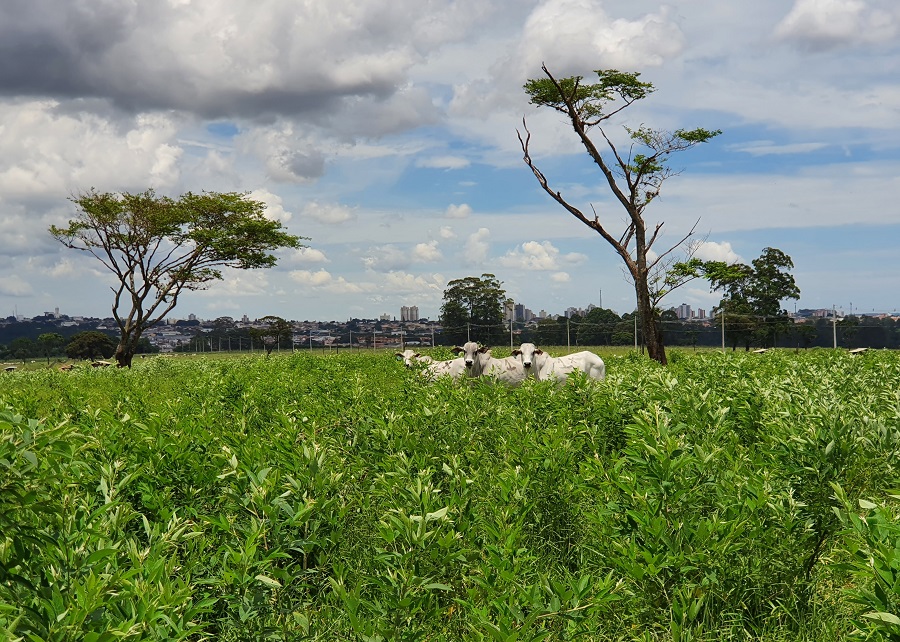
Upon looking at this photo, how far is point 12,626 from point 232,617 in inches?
58.4

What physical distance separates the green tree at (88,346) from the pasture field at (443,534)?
78.2 metres

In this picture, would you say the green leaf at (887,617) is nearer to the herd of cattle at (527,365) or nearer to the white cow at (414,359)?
the herd of cattle at (527,365)

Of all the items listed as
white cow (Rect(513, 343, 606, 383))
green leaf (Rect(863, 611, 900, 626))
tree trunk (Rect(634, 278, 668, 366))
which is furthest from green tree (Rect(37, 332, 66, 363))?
Answer: green leaf (Rect(863, 611, 900, 626))

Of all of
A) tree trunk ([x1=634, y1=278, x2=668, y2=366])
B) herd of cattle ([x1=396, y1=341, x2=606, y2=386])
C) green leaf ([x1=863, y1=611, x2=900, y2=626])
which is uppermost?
tree trunk ([x1=634, y1=278, x2=668, y2=366])

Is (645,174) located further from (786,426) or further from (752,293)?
(752,293)

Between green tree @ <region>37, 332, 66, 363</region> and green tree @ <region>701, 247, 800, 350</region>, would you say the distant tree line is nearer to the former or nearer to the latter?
green tree @ <region>37, 332, 66, 363</region>

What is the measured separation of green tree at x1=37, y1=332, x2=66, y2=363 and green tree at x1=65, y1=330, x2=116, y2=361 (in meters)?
11.9

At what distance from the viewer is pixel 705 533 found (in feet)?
13.8

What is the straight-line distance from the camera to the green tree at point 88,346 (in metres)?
75.9

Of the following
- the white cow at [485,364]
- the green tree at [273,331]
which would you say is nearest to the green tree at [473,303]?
the green tree at [273,331]

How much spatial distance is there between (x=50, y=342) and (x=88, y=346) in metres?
16.3

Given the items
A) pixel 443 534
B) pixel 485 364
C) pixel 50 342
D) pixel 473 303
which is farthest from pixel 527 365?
pixel 50 342

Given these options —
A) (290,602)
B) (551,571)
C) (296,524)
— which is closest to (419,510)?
(296,524)

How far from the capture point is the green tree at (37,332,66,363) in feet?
286
